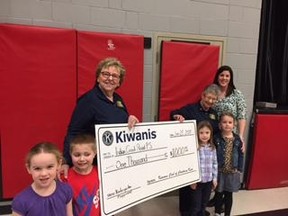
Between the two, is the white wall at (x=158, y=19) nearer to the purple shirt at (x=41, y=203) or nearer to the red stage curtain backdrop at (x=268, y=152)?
the red stage curtain backdrop at (x=268, y=152)

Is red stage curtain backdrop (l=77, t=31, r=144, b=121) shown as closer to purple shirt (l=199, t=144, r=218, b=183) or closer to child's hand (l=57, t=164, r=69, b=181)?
purple shirt (l=199, t=144, r=218, b=183)

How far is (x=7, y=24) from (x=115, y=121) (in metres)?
1.41

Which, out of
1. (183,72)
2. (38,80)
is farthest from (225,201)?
(38,80)

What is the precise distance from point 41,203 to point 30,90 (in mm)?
1456

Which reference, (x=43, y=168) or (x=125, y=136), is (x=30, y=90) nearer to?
(x=125, y=136)

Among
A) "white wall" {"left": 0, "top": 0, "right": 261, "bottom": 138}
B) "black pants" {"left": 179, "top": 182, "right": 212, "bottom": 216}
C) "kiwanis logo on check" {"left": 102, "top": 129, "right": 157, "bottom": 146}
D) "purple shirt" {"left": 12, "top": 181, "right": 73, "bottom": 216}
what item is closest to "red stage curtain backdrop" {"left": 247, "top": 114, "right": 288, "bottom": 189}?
"white wall" {"left": 0, "top": 0, "right": 261, "bottom": 138}

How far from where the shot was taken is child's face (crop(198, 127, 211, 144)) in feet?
8.43

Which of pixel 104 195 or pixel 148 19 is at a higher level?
pixel 148 19

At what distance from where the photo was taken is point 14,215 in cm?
147

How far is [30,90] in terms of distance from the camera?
270 centimetres

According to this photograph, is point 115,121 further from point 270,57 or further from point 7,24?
point 270,57

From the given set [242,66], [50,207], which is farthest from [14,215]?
[242,66]

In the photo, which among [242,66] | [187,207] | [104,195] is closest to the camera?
[104,195]

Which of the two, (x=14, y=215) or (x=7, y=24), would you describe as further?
(x=7, y=24)
